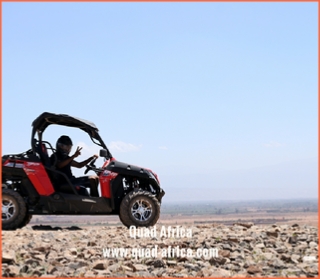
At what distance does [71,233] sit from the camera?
10914 millimetres

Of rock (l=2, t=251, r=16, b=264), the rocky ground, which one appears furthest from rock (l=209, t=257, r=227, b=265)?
rock (l=2, t=251, r=16, b=264)

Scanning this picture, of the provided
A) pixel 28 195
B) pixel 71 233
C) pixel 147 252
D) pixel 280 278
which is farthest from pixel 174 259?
pixel 28 195

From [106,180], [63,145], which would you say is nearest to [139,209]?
[106,180]

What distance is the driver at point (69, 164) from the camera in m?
11.6

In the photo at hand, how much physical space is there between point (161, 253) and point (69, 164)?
3.32 meters

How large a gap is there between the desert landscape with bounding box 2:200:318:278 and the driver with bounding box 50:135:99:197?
38.5 inches

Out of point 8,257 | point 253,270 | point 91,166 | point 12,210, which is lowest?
point 253,270

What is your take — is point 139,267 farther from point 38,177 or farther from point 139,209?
point 38,177

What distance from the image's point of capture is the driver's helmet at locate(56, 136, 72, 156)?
1172 cm

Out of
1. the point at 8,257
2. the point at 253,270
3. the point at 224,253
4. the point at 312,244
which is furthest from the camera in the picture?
the point at 312,244

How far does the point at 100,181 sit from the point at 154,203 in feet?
3.94

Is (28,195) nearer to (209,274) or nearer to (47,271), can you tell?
(47,271)

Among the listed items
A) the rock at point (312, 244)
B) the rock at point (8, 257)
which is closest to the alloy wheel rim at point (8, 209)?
the rock at point (8, 257)

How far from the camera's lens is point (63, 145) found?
38.4 feet
